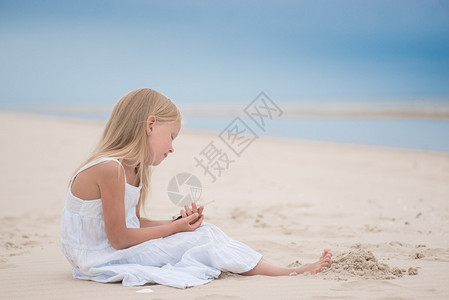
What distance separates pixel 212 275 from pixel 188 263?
0.16m

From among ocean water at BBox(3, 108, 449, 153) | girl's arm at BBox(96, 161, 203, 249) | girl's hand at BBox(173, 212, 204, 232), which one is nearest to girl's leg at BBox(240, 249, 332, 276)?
girl's hand at BBox(173, 212, 204, 232)

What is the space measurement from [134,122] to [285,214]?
2859 millimetres

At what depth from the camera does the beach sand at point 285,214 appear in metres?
2.81

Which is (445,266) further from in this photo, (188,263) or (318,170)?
(318,170)

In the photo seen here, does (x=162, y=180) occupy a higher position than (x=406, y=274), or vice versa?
(x=162, y=180)

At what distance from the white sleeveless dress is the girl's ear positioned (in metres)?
0.35

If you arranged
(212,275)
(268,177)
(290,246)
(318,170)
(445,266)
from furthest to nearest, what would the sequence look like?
(318,170)
(268,177)
(290,246)
(445,266)
(212,275)

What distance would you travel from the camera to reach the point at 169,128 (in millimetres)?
3129

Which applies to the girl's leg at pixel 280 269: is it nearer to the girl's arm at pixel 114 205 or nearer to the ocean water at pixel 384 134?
the girl's arm at pixel 114 205

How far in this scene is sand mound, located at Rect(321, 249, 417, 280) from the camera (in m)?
2.93

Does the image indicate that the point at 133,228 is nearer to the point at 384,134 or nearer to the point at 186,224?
the point at 186,224

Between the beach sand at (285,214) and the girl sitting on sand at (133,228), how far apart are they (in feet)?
0.39

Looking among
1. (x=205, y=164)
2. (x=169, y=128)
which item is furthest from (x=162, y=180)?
(x=169, y=128)

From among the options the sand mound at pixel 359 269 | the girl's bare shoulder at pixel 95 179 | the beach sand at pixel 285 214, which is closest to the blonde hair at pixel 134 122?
the girl's bare shoulder at pixel 95 179
